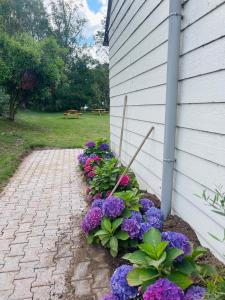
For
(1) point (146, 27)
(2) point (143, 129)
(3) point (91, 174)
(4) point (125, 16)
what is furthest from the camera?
(4) point (125, 16)

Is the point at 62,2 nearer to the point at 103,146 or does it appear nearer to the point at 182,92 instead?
the point at 103,146

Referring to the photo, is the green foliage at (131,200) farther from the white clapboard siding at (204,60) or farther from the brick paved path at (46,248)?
the white clapboard siding at (204,60)

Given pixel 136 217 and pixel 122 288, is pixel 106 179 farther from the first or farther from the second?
pixel 122 288

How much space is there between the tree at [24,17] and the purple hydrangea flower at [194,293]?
92.7 feet

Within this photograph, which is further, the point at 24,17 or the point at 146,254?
the point at 24,17

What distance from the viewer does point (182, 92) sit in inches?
115

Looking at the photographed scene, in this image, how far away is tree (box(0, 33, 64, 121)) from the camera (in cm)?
1291

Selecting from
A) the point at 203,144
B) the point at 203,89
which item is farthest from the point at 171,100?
the point at 203,144

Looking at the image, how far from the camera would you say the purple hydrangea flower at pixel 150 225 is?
2.73 metres

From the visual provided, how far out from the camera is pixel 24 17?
30109 millimetres

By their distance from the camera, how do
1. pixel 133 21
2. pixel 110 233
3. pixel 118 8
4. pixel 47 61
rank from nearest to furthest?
pixel 110 233, pixel 133 21, pixel 118 8, pixel 47 61

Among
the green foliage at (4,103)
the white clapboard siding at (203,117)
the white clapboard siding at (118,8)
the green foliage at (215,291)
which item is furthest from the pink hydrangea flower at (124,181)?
the green foliage at (4,103)

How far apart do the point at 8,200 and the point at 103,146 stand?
8.00 feet

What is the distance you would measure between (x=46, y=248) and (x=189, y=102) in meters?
1.89
